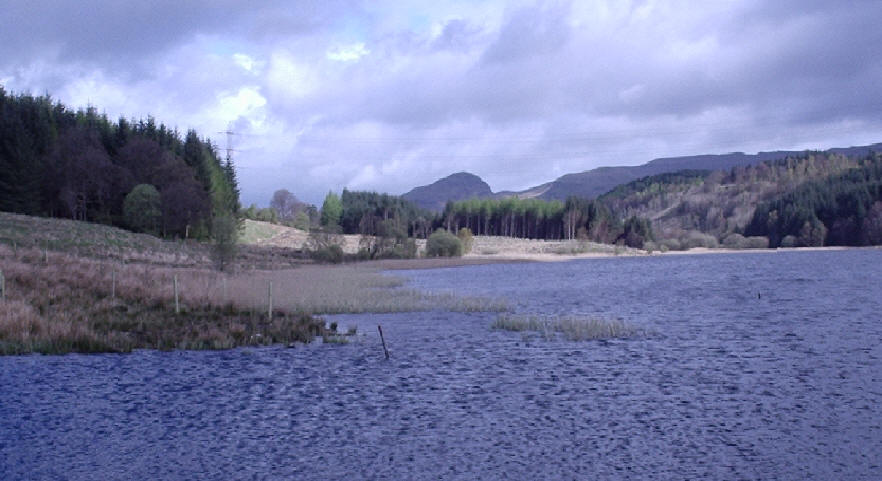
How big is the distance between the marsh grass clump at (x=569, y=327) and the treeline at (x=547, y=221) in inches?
5274

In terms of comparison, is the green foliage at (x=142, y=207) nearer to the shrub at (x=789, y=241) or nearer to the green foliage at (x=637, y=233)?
the green foliage at (x=637, y=233)

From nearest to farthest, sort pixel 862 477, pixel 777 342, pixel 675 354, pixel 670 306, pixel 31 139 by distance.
Answer: pixel 862 477 → pixel 675 354 → pixel 777 342 → pixel 670 306 → pixel 31 139

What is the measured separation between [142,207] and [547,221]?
387 ft

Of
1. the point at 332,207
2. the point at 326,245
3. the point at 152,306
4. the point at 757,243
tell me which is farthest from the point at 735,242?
the point at 152,306

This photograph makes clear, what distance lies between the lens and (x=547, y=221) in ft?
606

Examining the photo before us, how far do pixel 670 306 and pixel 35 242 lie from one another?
46202 mm

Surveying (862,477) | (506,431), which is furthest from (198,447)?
(862,477)

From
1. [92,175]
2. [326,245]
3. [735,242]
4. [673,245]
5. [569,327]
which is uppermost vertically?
[92,175]

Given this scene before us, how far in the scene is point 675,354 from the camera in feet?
75.9

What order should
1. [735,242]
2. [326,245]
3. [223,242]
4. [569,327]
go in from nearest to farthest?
[569,327]
[223,242]
[326,245]
[735,242]

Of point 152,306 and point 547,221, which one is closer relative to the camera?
point 152,306

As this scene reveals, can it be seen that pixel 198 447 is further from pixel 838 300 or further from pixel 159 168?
pixel 159 168

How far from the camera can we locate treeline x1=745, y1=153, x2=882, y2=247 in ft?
477

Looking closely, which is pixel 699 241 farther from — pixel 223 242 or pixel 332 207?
pixel 223 242
